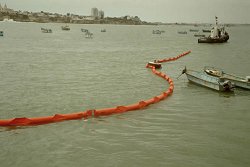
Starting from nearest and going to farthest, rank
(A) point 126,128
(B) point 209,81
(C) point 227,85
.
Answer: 1. (A) point 126,128
2. (C) point 227,85
3. (B) point 209,81

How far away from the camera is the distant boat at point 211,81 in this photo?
24.8 metres

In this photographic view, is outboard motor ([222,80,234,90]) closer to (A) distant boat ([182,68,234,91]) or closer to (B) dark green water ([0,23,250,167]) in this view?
(A) distant boat ([182,68,234,91])

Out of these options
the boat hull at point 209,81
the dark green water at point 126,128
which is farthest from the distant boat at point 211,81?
the dark green water at point 126,128

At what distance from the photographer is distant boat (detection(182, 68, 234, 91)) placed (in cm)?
2484

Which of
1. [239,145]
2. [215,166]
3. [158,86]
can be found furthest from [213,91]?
[215,166]

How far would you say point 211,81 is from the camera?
26.2 m

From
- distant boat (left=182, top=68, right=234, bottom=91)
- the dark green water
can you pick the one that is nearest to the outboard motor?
distant boat (left=182, top=68, right=234, bottom=91)

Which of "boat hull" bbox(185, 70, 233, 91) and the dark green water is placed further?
"boat hull" bbox(185, 70, 233, 91)

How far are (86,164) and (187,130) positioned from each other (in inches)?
238

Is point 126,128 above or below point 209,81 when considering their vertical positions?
below

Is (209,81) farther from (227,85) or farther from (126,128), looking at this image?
(126,128)

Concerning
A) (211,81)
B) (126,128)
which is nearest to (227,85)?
(211,81)

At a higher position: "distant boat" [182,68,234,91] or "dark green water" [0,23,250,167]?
"distant boat" [182,68,234,91]

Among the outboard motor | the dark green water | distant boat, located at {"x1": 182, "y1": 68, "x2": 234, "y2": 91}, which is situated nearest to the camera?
the dark green water
